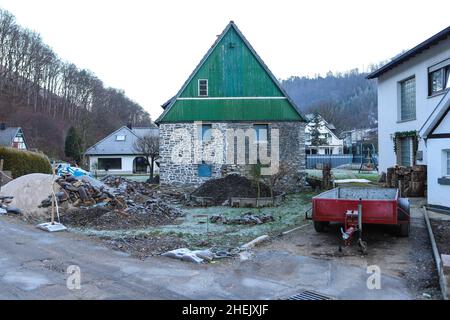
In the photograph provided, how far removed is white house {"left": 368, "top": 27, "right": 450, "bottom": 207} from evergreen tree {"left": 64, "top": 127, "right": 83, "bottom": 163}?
4049 cm

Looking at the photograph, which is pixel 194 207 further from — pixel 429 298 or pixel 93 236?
pixel 429 298

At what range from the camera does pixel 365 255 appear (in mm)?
8281

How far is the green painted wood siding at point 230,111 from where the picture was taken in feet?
81.8

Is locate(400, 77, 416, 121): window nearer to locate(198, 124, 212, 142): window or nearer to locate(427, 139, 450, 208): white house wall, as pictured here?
locate(427, 139, 450, 208): white house wall

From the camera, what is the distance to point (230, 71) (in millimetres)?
25031

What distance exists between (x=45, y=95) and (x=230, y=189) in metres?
65.5

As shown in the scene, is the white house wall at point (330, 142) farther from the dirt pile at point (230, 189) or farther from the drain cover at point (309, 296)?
the drain cover at point (309, 296)

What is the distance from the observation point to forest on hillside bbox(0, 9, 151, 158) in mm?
65938

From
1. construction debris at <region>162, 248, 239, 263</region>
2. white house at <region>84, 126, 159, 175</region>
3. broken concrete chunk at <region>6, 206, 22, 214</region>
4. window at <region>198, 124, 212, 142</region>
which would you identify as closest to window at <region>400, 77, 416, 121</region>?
window at <region>198, 124, 212, 142</region>

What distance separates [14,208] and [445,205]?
13983 mm

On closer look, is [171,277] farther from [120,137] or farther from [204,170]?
[120,137]

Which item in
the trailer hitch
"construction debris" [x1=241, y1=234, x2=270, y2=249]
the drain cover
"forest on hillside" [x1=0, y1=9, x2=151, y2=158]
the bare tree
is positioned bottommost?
the drain cover

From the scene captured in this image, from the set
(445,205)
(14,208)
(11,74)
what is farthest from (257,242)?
(11,74)

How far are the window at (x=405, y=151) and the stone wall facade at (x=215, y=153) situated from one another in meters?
5.90
